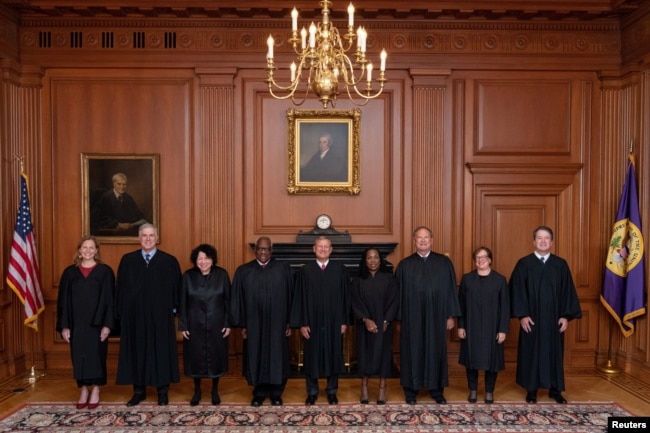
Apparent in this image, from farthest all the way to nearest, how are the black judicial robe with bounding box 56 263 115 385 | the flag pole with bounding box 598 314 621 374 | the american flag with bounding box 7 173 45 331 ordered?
the flag pole with bounding box 598 314 621 374 < the american flag with bounding box 7 173 45 331 < the black judicial robe with bounding box 56 263 115 385

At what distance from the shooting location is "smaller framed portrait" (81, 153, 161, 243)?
7.95m

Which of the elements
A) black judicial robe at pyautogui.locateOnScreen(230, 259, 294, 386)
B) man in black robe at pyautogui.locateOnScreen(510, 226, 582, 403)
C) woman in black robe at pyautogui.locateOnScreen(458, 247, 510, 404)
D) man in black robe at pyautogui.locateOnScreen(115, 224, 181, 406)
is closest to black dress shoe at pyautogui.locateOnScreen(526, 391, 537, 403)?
man in black robe at pyautogui.locateOnScreen(510, 226, 582, 403)

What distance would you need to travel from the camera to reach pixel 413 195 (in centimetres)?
805

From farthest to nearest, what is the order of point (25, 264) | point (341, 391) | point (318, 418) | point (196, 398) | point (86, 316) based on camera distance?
point (25, 264), point (341, 391), point (196, 398), point (86, 316), point (318, 418)

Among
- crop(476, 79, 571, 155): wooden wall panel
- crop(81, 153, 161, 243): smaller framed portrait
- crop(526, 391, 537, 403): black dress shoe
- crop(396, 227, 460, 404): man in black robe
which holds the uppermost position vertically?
crop(476, 79, 571, 155): wooden wall panel

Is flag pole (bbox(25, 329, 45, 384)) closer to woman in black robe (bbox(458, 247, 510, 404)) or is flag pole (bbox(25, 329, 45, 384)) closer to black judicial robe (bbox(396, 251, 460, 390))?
black judicial robe (bbox(396, 251, 460, 390))

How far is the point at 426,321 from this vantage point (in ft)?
21.7

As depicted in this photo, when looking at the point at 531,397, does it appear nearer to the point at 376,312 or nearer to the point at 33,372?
the point at 376,312

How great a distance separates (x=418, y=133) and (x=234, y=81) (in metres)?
2.55

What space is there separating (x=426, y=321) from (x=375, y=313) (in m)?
0.58

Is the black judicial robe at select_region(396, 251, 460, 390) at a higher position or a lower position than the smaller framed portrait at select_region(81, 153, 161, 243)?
lower

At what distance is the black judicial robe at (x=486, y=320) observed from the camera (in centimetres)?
656

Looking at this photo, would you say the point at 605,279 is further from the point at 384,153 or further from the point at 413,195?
the point at 384,153

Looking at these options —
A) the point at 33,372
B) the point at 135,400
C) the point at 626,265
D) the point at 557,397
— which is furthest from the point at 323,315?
the point at 626,265
